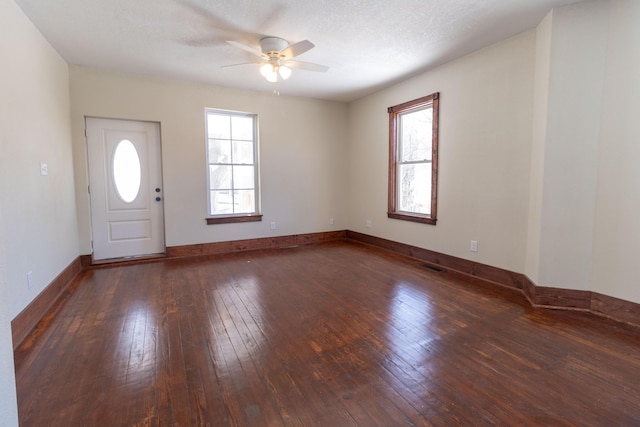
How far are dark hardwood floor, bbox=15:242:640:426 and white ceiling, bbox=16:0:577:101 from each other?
2.68 m

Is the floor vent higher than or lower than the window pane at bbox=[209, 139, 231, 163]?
lower

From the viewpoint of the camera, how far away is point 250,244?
211 inches

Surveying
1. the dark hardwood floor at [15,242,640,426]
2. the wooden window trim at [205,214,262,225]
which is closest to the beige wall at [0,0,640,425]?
the wooden window trim at [205,214,262,225]

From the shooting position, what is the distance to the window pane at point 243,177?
530 centimetres

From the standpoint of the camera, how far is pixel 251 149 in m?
5.40

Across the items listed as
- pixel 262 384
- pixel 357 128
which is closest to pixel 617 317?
pixel 262 384

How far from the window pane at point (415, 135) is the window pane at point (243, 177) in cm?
256

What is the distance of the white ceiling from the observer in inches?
107

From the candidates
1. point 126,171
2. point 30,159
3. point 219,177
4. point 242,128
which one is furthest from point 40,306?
point 242,128

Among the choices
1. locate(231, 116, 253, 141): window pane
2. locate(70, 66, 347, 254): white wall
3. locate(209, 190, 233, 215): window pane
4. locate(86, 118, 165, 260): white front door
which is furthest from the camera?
locate(231, 116, 253, 141): window pane

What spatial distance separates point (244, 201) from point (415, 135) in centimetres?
301

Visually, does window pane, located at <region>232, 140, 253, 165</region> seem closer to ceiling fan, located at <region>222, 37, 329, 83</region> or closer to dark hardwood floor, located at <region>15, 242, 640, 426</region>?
ceiling fan, located at <region>222, 37, 329, 83</region>

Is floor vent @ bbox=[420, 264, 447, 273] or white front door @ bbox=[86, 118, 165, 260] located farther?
white front door @ bbox=[86, 118, 165, 260]

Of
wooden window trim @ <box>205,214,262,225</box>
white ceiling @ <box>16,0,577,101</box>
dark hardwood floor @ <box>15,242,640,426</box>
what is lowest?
dark hardwood floor @ <box>15,242,640,426</box>
